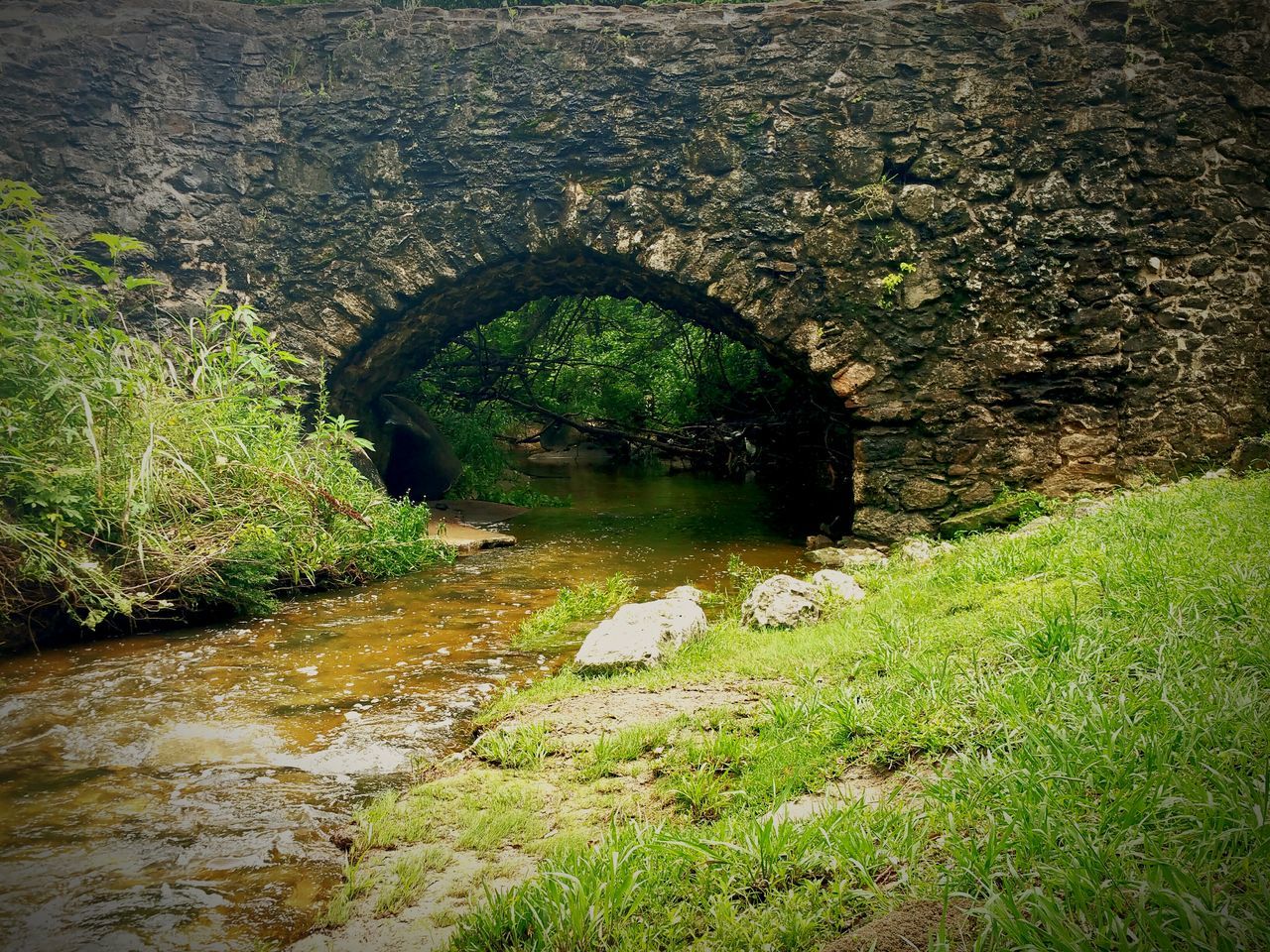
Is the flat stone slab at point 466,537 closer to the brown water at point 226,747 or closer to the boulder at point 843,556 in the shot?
the brown water at point 226,747

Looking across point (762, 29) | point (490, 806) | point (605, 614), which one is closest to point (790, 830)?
point (490, 806)

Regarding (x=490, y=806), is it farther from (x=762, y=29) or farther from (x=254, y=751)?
(x=762, y=29)

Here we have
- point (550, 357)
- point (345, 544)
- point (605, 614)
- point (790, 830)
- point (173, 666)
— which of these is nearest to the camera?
point (790, 830)

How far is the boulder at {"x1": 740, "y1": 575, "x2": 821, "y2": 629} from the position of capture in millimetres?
4383

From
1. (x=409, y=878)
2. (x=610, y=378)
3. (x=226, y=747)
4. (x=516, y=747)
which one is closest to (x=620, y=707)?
(x=516, y=747)

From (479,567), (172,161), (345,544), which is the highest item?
(172,161)

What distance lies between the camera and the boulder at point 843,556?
6.14 meters

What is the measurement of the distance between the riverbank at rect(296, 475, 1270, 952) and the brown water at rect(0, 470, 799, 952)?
11.2 inches

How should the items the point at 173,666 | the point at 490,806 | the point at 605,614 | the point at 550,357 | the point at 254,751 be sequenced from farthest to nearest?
1. the point at 550,357
2. the point at 605,614
3. the point at 173,666
4. the point at 254,751
5. the point at 490,806

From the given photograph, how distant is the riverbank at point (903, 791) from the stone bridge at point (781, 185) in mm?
3167

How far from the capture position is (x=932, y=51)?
22.4 feet

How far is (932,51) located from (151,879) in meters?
7.86

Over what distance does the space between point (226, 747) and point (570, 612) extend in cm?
243

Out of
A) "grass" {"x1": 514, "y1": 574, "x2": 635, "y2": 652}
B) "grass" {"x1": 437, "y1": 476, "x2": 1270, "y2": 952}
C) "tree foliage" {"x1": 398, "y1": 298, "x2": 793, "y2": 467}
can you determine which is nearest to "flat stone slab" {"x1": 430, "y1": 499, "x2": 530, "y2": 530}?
"tree foliage" {"x1": 398, "y1": 298, "x2": 793, "y2": 467}
